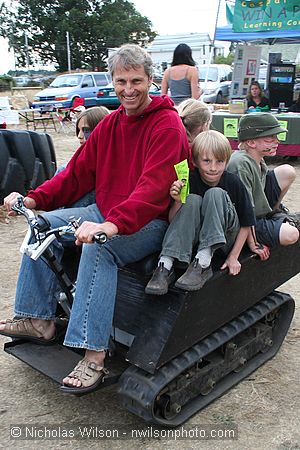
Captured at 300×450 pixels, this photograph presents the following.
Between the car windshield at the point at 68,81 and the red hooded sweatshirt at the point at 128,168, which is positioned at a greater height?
the red hooded sweatshirt at the point at 128,168

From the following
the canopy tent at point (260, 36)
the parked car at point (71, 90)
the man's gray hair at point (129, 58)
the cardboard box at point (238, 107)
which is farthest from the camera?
the parked car at point (71, 90)

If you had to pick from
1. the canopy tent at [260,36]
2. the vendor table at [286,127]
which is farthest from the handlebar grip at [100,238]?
the canopy tent at [260,36]

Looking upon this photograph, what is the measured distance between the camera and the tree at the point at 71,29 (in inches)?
1820

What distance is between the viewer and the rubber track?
7.57 ft

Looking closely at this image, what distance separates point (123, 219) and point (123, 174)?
43cm

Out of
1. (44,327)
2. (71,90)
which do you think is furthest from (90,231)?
(71,90)

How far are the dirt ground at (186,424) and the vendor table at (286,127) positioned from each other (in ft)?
18.6

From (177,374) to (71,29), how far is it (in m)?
46.8

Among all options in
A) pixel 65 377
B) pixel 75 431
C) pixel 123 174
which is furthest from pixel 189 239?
pixel 75 431

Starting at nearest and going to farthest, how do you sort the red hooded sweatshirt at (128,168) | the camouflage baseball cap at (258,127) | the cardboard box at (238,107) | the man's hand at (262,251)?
the red hooded sweatshirt at (128,168)
the man's hand at (262,251)
the camouflage baseball cap at (258,127)
the cardboard box at (238,107)

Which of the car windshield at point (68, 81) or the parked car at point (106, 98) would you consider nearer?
the parked car at point (106, 98)

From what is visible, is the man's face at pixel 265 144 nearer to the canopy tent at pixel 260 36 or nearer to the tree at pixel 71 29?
the canopy tent at pixel 260 36

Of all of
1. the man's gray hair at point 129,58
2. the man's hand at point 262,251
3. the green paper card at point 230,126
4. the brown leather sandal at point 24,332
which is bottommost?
the green paper card at point 230,126

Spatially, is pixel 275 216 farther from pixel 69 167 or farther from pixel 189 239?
pixel 69 167
